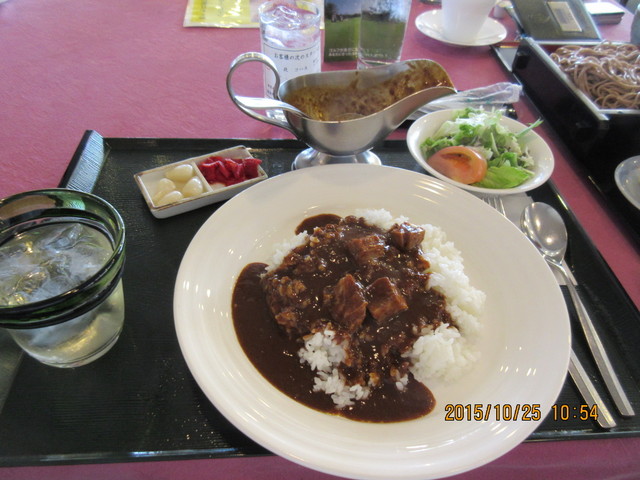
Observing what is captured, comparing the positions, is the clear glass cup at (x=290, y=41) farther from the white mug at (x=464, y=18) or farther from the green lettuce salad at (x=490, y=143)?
the white mug at (x=464, y=18)

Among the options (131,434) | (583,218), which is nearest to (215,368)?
(131,434)

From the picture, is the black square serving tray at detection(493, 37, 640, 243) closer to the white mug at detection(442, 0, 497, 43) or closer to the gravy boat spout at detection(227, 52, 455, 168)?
the white mug at detection(442, 0, 497, 43)

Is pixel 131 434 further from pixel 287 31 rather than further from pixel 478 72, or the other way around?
pixel 478 72

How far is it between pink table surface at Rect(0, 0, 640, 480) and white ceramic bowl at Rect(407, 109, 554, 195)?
241mm

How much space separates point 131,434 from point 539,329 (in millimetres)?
1329

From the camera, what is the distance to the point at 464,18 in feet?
8.99

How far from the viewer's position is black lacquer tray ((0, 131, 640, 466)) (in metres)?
1.11

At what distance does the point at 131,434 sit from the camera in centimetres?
113

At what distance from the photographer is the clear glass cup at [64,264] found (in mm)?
1147

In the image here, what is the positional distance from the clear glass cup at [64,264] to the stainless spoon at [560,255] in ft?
5.32

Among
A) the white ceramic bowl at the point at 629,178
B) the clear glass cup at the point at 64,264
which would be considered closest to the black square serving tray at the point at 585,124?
the white ceramic bowl at the point at 629,178

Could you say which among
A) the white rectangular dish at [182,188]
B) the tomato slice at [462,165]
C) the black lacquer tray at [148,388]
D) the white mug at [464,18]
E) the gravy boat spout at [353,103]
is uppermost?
the white mug at [464,18]
